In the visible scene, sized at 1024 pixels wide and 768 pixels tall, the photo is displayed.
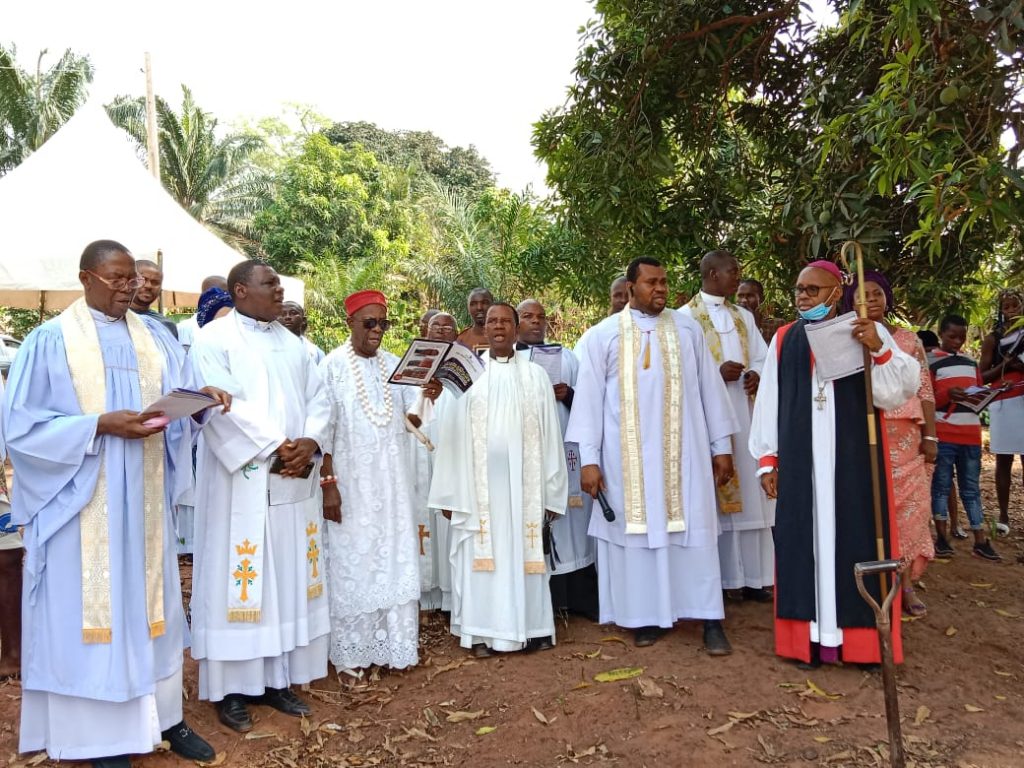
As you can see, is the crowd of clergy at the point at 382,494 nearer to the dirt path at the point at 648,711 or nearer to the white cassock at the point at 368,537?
the white cassock at the point at 368,537

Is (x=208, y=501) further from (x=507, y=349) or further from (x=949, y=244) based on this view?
(x=949, y=244)

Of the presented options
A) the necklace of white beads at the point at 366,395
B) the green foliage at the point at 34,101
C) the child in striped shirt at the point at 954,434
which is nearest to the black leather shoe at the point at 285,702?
the necklace of white beads at the point at 366,395

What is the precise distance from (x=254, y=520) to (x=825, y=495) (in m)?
3.23

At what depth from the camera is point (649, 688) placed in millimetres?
4785

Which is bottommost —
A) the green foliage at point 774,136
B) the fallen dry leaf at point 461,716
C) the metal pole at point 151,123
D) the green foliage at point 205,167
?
the fallen dry leaf at point 461,716

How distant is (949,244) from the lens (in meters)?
6.25

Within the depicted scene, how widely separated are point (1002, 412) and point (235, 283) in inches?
294

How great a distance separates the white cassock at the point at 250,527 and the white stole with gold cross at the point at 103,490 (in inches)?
13.9

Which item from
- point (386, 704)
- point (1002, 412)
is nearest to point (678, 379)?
point (386, 704)

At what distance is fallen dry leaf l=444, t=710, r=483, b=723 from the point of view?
4.58 metres

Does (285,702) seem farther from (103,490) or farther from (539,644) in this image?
(539,644)

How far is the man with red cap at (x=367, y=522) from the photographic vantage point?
16.9ft

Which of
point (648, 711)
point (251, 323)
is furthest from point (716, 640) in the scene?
point (251, 323)

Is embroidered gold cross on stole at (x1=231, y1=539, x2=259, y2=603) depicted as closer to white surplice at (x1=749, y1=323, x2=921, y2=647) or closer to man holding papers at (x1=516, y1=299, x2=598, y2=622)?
man holding papers at (x1=516, y1=299, x2=598, y2=622)
